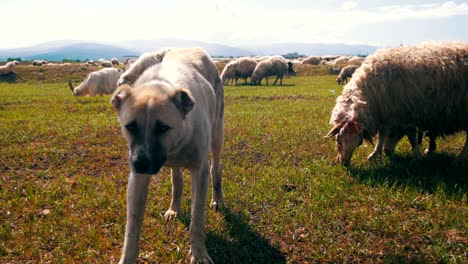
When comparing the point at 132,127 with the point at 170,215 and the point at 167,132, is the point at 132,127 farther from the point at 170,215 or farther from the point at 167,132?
the point at 170,215

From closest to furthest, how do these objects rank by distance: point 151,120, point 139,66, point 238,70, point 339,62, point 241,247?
point 151,120 < point 241,247 < point 139,66 < point 238,70 < point 339,62

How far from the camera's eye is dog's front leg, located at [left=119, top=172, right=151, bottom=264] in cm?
352

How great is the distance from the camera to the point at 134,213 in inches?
140

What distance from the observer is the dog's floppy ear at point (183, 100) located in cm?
335

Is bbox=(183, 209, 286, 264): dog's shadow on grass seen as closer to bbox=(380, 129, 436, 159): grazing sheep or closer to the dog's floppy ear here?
the dog's floppy ear

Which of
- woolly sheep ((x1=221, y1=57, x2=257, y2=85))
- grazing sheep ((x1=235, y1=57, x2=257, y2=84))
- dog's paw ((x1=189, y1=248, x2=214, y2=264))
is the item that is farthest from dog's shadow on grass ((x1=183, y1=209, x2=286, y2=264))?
grazing sheep ((x1=235, y1=57, x2=257, y2=84))

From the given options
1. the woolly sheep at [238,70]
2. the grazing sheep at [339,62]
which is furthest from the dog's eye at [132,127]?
the grazing sheep at [339,62]

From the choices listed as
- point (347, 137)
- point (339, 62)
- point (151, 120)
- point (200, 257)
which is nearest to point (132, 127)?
point (151, 120)

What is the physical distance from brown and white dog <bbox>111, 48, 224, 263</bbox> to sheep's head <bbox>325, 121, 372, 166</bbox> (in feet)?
9.01

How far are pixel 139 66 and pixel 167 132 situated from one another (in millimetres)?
2034

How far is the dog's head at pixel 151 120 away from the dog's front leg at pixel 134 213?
1.43 ft

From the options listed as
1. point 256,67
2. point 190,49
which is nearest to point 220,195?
point 190,49

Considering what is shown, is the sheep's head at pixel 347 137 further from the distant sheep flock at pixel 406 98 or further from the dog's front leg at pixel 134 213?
the dog's front leg at pixel 134 213

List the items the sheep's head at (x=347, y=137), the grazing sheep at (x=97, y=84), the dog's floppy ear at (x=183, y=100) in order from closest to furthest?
the dog's floppy ear at (x=183, y=100) → the sheep's head at (x=347, y=137) → the grazing sheep at (x=97, y=84)
